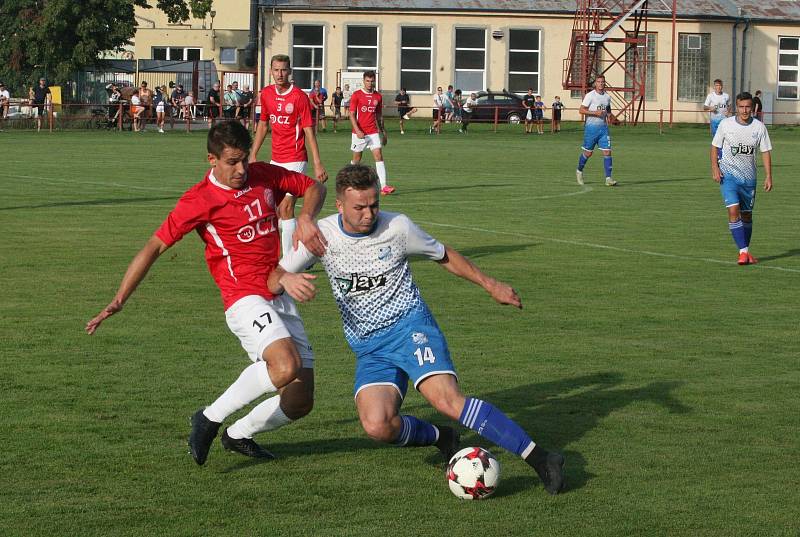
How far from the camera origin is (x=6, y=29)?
61.6m

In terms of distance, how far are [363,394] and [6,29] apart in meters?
59.1

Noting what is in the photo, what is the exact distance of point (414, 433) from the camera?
6867 millimetres

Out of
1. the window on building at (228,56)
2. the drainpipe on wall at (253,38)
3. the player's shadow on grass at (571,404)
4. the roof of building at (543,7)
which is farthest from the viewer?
the window on building at (228,56)

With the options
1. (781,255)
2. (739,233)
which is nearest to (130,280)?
(739,233)

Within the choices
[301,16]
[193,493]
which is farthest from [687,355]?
[301,16]

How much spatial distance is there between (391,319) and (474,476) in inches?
36.4

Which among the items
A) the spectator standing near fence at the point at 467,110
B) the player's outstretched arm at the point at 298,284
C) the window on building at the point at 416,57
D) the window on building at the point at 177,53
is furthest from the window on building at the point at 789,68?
the player's outstretched arm at the point at 298,284

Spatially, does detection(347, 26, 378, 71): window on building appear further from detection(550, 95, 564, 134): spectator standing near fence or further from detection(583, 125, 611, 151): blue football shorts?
detection(583, 125, 611, 151): blue football shorts

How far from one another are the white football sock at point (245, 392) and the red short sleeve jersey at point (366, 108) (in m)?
16.7

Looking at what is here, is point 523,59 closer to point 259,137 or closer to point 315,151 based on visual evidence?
point 259,137

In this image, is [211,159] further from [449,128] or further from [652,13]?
[652,13]

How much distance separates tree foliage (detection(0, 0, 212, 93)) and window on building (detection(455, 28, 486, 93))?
15.4m

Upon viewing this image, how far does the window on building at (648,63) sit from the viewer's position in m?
61.0

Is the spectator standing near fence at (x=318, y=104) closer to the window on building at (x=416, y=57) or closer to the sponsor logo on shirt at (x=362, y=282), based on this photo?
the window on building at (x=416, y=57)
